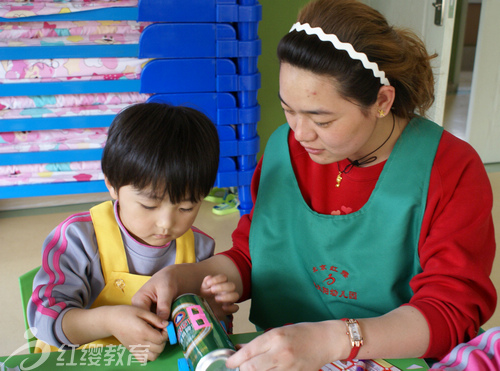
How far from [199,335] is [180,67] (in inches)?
64.9

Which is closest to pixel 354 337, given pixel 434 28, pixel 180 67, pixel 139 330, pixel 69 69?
pixel 139 330

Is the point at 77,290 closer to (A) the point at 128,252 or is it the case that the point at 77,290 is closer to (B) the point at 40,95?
(A) the point at 128,252

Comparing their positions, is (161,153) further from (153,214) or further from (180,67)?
(180,67)

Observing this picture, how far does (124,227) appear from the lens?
3.44 ft

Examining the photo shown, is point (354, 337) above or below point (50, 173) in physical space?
above

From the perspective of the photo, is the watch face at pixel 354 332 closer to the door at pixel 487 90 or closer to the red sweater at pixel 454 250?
the red sweater at pixel 454 250

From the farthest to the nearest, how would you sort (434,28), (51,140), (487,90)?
1. (487,90)
2. (434,28)
3. (51,140)

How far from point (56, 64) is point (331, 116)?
166cm

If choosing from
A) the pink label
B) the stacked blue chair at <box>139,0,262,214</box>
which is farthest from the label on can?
the stacked blue chair at <box>139,0,262,214</box>

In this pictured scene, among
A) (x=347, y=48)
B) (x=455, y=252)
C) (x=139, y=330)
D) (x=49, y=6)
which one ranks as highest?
(x=49, y=6)

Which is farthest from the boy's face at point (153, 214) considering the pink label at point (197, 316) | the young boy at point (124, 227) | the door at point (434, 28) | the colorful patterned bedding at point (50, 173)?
the door at point (434, 28)

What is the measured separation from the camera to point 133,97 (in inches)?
92.1

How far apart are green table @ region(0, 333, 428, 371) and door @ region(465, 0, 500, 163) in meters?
2.99

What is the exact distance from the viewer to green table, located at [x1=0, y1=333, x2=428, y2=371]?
76cm
